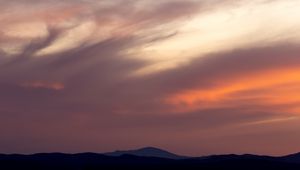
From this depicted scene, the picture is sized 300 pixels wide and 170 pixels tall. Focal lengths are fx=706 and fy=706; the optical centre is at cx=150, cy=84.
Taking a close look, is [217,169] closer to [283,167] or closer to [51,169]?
[283,167]

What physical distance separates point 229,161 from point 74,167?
1161 inches

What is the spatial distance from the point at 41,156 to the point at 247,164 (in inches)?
2471

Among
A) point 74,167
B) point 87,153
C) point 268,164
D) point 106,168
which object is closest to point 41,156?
point 87,153

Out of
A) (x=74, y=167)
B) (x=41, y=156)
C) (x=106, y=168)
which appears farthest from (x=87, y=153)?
(x=106, y=168)

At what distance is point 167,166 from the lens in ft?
415

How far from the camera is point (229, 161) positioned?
134500 mm

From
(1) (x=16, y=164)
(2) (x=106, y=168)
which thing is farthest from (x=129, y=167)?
(1) (x=16, y=164)

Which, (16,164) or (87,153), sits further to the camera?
(87,153)

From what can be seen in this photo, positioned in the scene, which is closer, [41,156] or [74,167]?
[74,167]

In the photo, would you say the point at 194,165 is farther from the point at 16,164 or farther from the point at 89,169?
the point at 16,164

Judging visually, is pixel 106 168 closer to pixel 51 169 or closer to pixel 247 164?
pixel 51 169

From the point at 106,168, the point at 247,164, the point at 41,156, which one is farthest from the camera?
the point at 41,156

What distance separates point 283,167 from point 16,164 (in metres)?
49.0

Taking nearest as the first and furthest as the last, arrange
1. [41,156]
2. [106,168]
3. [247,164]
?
[106,168] → [247,164] → [41,156]
